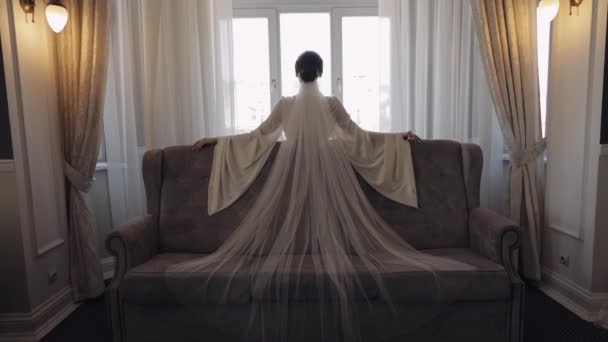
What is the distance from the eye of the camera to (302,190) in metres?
2.28

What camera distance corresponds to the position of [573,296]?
250 centimetres

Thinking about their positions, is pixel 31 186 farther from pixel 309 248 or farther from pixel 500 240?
pixel 500 240

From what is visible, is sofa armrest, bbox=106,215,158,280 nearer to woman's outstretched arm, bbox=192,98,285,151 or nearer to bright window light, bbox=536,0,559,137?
woman's outstretched arm, bbox=192,98,285,151

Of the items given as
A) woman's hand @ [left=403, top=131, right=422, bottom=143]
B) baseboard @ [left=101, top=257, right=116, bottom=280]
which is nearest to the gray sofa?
woman's hand @ [left=403, top=131, right=422, bottom=143]

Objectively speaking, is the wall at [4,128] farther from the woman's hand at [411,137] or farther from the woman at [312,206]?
the woman's hand at [411,137]

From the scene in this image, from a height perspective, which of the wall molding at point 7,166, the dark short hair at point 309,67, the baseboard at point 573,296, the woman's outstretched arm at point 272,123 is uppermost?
the dark short hair at point 309,67

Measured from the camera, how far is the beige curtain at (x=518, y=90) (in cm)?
276

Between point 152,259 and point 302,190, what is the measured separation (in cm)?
96

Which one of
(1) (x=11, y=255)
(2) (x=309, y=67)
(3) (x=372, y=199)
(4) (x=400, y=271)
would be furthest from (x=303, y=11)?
(1) (x=11, y=255)

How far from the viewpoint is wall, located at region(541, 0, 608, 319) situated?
2322 mm

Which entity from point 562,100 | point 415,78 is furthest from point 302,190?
point 562,100

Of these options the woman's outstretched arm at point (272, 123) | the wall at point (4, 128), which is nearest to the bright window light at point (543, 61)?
the woman's outstretched arm at point (272, 123)

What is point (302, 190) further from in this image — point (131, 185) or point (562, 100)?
point (562, 100)

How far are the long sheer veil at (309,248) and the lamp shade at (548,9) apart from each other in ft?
4.81
